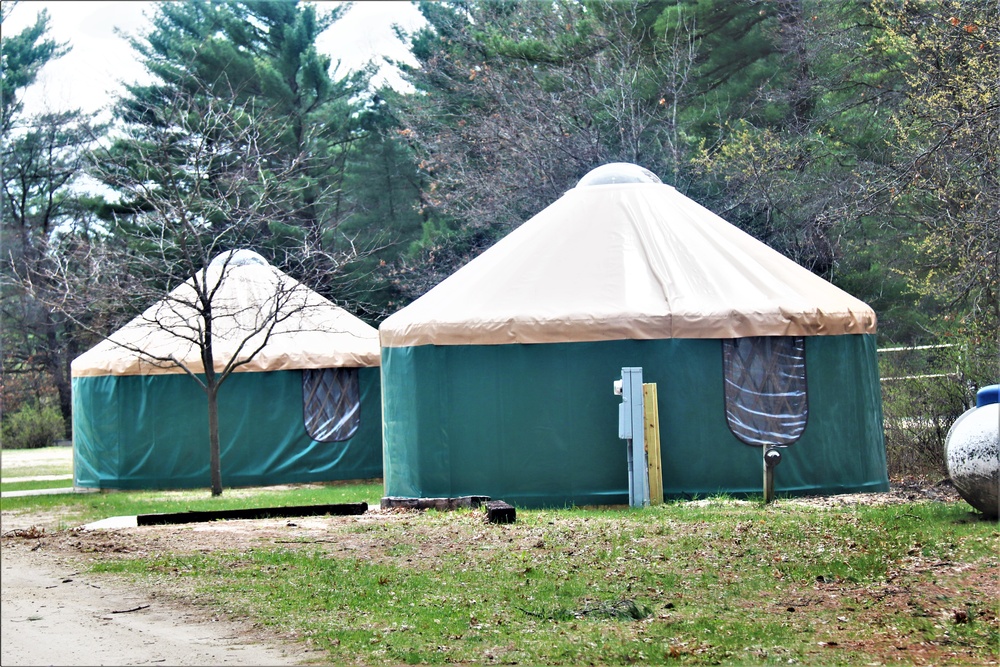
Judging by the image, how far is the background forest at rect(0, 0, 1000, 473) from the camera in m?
12.1

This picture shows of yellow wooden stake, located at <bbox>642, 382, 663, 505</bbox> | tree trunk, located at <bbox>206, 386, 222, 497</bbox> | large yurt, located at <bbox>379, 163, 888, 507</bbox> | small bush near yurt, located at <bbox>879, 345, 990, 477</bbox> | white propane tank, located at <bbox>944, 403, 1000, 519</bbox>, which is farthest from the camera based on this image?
tree trunk, located at <bbox>206, 386, 222, 497</bbox>

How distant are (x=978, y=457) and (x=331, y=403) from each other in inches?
389

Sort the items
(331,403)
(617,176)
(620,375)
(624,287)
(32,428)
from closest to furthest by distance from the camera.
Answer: (620,375), (624,287), (617,176), (331,403), (32,428)

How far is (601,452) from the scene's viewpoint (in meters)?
10.3

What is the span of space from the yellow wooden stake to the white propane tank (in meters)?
2.76

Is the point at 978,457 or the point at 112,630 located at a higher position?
the point at 978,457

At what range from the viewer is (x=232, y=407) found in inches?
603

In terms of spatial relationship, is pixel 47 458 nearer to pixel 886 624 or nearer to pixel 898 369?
pixel 898 369

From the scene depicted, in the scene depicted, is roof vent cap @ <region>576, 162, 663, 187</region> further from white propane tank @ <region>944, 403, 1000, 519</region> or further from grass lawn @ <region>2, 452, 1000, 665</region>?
white propane tank @ <region>944, 403, 1000, 519</region>

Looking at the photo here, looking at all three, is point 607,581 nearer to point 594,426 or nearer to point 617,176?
point 594,426

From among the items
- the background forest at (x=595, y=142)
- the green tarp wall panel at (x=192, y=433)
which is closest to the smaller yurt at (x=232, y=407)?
the green tarp wall panel at (x=192, y=433)

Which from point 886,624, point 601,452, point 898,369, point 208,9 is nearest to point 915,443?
point 898,369

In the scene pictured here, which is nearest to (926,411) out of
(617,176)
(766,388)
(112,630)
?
(766,388)

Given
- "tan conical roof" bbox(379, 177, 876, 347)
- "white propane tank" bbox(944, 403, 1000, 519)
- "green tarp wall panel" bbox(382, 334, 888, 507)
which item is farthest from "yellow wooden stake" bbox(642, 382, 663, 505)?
"white propane tank" bbox(944, 403, 1000, 519)
